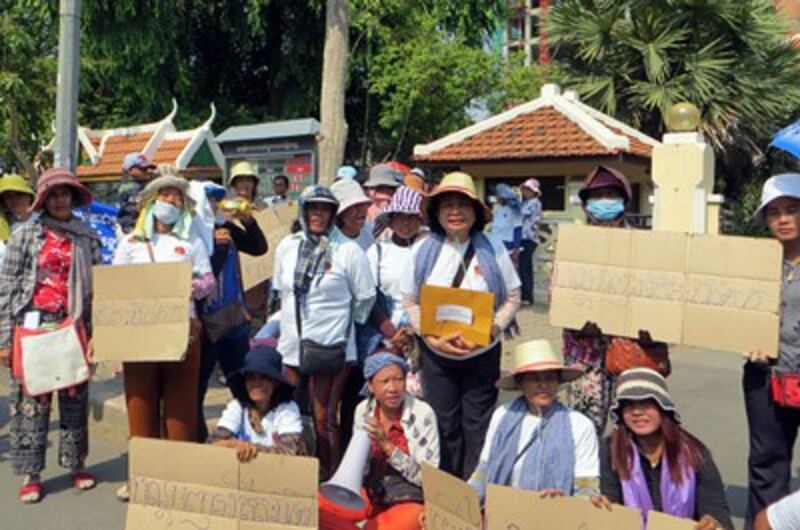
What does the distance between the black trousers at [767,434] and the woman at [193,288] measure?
277cm

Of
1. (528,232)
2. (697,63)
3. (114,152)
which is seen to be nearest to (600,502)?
(528,232)

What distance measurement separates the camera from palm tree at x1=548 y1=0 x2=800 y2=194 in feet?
52.5

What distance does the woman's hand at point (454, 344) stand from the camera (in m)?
3.97

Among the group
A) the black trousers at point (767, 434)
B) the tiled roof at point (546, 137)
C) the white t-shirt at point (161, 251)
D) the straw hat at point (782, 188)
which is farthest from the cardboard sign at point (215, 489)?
the tiled roof at point (546, 137)

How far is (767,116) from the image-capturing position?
53.7ft

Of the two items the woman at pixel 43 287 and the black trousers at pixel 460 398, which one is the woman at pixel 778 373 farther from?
the woman at pixel 43 287

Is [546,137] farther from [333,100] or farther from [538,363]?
[538,363]

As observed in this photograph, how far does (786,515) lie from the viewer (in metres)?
2.51

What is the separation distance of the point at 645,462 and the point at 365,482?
1.22 meters

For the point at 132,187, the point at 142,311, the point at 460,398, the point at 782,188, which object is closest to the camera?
the point at 782,188

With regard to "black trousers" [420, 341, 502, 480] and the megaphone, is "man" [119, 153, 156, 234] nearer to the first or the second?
"black trousers" [420, 341, 502, 480]

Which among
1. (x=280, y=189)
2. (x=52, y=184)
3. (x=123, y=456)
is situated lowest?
(x=123, y=456)

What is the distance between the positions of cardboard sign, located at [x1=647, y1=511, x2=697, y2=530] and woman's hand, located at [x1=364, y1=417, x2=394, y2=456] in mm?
Answer: 1247

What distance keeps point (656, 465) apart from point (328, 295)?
187 centimetres
